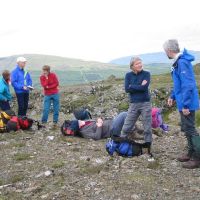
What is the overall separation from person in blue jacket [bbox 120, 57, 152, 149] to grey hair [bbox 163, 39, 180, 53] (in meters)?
1.42

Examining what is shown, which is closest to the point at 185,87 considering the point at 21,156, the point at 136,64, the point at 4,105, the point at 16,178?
the point at 136,64

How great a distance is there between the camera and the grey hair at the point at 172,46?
35.7 ft

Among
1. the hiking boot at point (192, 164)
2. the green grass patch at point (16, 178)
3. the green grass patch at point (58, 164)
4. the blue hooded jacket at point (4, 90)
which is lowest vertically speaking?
the green grass patch at point (16, 178)

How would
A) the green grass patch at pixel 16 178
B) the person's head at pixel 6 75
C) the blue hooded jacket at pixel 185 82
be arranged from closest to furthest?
1. the blue hooded jacket at pixel 185 82
2. the green grass patch at pixel 16 178
3. the person's head at pixel 6 75

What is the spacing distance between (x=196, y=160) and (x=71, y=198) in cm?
398

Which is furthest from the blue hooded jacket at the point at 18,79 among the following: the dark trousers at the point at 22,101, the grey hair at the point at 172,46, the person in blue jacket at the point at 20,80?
the grey hair at the point at 172,46

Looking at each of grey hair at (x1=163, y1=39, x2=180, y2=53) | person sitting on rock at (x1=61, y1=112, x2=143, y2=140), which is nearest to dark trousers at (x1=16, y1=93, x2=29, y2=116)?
person sitting on rock at (x1=61, y1=112, x2=143, y2=140)

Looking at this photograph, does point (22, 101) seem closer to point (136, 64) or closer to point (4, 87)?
point (4, 87)

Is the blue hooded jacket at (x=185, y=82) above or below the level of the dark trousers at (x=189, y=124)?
above

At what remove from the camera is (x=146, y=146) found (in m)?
12.8

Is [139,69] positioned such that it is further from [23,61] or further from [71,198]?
[23,61]

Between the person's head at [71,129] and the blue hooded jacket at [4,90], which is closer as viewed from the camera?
the person's head at [71,129]

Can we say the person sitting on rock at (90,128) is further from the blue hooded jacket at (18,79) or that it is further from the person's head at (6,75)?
the person's head at (6,75)

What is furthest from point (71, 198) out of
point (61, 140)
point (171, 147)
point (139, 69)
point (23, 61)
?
point (23, 61)
